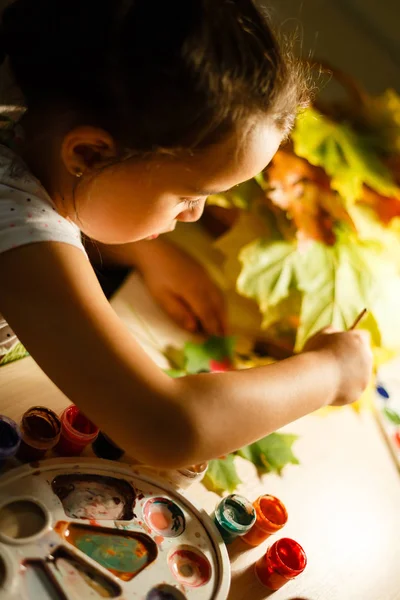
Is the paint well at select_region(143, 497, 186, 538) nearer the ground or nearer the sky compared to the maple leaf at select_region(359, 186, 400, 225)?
nearer the ground

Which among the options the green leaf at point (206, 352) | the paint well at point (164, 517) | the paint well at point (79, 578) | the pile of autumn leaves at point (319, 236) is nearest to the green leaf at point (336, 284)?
the pile of autumn leaves at point (319, 236)

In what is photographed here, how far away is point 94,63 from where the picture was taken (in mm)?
477

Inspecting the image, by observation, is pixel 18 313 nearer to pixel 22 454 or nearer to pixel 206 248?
pixel 22 454

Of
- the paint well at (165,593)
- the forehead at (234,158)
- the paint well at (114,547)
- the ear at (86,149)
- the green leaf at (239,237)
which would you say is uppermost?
the forehead at (234,158)

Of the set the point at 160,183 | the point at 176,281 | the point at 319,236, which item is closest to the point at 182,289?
the point at 176,281

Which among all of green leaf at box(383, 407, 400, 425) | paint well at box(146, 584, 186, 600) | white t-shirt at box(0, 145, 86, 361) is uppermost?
white t-shirt at box(0, 145, 86, 361)

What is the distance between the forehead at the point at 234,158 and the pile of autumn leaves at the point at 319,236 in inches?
9.7

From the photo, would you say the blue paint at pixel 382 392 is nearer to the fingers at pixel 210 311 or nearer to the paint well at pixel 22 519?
the fingers at pixel 210 311

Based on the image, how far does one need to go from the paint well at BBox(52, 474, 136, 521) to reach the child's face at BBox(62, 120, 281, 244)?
0.85 feet

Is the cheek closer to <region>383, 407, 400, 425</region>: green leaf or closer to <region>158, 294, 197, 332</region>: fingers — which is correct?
<region>158, 294, 197, 332</region>: fingers

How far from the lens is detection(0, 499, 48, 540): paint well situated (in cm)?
45

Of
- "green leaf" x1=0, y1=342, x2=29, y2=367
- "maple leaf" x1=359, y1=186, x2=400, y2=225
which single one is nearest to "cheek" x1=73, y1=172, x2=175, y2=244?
"green leaf" x1=0, y1=342, x2=29, y2=367

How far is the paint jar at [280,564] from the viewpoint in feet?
1.73

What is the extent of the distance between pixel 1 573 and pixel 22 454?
0.12 m
